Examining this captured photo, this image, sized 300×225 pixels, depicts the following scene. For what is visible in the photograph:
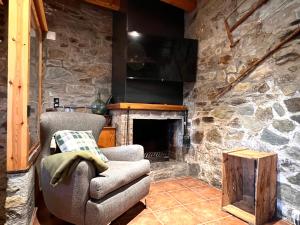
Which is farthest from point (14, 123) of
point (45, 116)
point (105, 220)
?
point (105, 220)

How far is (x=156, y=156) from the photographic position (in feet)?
10.7

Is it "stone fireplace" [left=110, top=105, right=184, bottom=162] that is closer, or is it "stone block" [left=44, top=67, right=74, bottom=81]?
"stone fireplace" [left=110, top=105, right=184, bottom=162]

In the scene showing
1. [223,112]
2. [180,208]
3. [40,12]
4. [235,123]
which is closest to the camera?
[180,208]

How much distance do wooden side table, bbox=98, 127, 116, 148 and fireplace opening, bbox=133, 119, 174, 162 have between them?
46cm

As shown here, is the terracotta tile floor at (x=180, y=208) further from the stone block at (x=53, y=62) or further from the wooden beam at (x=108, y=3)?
the wooden beam at (x=108, y=3)

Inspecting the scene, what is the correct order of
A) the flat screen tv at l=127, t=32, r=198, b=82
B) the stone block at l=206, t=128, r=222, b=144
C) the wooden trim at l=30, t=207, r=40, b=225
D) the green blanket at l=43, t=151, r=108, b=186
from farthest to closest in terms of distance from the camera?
the flat screen tv at l=127, t=32, r=198, b=82 < the stone block at l=206, t=128, r=222, b=144 < the wooden trim at l=30, t=207, r=40, b=225 < the green blanket at l=43, t=151, r=108, b=186

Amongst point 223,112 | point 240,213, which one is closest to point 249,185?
point 240,213

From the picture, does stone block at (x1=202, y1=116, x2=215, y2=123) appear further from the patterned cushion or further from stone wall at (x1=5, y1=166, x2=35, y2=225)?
stone wall at (x1=5, y1=166, x2=35, y2=225)

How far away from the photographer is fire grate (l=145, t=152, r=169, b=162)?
10.5 feet

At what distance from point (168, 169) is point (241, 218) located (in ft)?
3.98

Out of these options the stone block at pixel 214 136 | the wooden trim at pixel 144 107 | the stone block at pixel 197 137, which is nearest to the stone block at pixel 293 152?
the stone block at pixel 214 136

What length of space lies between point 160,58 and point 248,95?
49.7 inches

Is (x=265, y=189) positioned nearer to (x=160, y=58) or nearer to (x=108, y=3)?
(x=160, y=58)

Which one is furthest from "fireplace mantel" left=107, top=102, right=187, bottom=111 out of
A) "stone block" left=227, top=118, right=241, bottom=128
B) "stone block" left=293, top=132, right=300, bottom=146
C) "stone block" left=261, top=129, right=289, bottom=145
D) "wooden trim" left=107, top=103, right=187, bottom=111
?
"stone block" left=293, top=132, right=300, bottom=146
